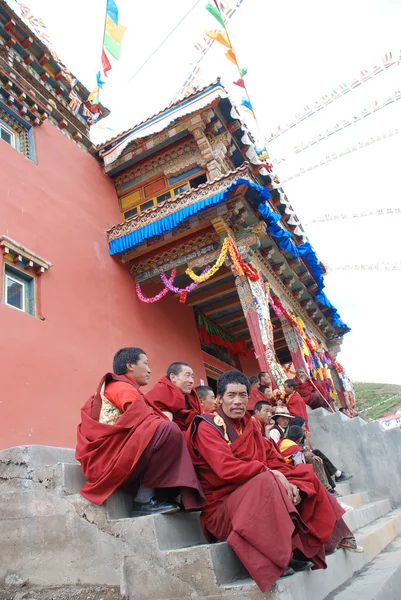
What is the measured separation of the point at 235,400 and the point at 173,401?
855 millimetres

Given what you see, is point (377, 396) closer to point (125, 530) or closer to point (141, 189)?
point (141, 189)

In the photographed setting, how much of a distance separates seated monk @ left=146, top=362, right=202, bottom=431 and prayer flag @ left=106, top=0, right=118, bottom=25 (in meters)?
7.20

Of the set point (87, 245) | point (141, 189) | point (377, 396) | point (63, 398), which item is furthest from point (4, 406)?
point (377, 396)

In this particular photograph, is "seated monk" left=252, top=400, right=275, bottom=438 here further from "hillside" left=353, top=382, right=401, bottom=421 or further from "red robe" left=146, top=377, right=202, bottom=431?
"hillside" left=353, top=382, right=401, bottom=421

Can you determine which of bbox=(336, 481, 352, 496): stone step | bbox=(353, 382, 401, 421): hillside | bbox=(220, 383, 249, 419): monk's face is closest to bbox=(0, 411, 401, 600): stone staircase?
bbox=(220, 383, 249, 419): monk's face

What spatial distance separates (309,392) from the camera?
8445 mm

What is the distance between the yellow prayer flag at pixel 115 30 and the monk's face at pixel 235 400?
7605 millimetres

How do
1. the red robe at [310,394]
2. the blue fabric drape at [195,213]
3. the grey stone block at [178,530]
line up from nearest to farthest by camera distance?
the grey stone block at [178,530] → the blue fabric drape at [195,213] → the red robe at [310,394]

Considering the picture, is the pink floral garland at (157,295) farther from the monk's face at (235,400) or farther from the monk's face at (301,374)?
the monk's face at (235,400)

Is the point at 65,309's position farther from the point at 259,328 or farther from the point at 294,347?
the point at 294,347

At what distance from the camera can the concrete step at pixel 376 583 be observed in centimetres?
243

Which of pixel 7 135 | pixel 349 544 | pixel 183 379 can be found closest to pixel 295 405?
pixel 183 379

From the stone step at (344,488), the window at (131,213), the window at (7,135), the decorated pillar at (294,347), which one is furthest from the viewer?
the decorated pillar at (294,347)

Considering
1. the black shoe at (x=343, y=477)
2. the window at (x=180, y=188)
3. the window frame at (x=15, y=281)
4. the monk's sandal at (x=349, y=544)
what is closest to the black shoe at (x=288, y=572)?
the monk's sandal at (x=349, y=544)
